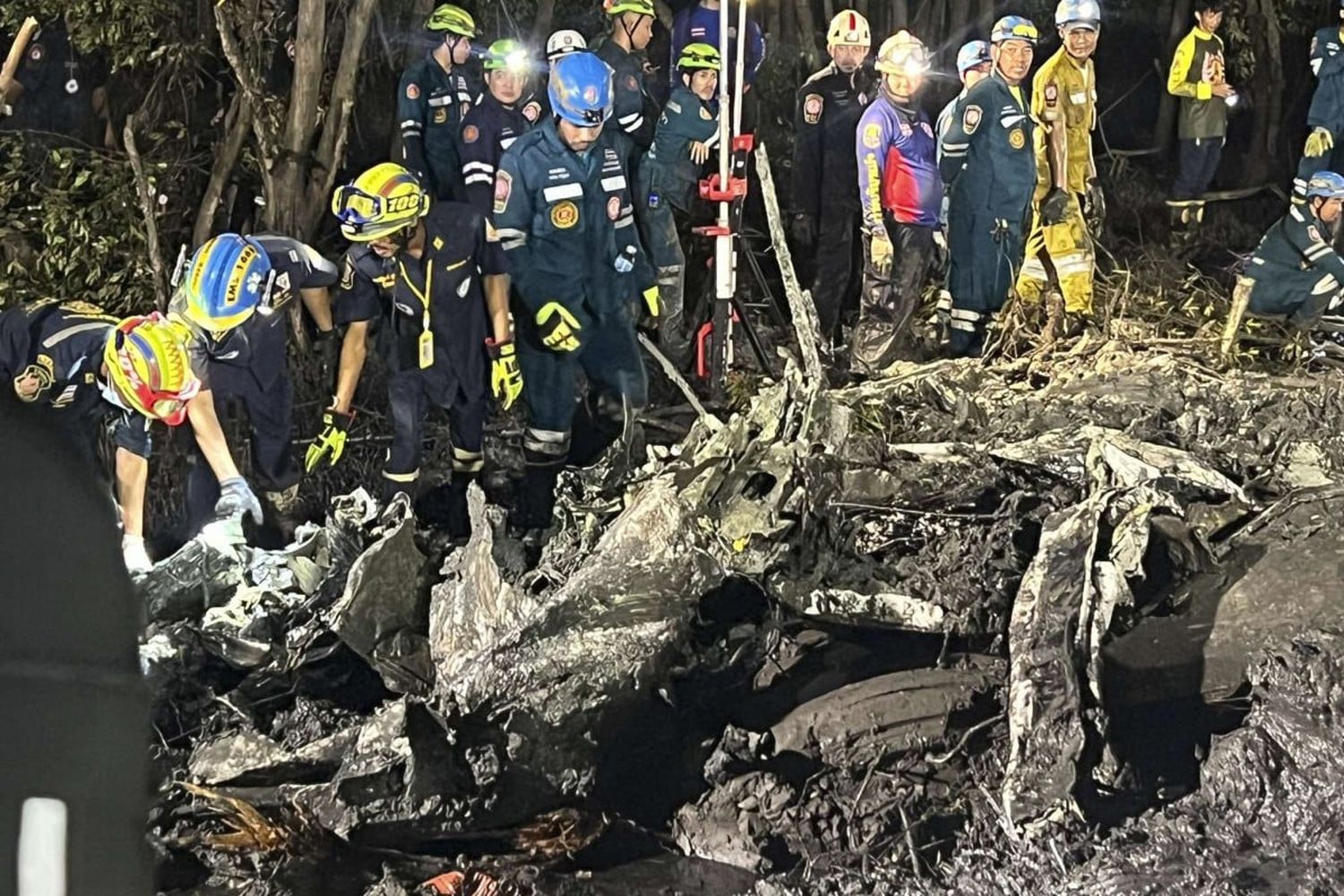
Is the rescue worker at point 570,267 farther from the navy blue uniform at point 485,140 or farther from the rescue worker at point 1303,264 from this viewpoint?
the rescue worker at point 1303,264

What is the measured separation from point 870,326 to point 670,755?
3.58 ft

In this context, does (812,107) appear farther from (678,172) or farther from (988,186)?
(988,186)

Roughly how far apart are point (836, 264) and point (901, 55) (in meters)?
0.48

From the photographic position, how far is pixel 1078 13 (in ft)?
9.54

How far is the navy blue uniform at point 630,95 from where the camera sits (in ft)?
8.72

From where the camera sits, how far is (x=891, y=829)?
7.84ft

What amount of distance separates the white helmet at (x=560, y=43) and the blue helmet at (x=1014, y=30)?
3.18ft

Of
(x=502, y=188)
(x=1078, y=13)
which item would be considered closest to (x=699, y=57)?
(x=502, y=188)

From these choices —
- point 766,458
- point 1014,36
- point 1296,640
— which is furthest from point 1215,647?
point 1014,36

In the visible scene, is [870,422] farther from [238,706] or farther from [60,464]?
[60,464]

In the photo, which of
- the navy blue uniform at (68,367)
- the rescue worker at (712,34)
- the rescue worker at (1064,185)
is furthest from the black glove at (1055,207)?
the navy blue uniform at (68,367)

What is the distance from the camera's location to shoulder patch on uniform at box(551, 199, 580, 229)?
268cm

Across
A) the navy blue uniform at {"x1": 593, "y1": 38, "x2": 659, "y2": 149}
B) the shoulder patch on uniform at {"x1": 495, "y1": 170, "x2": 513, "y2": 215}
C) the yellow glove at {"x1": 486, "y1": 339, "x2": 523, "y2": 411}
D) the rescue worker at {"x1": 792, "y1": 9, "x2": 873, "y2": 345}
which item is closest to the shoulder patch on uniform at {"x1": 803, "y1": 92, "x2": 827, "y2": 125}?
the rescue worker at {"x1": 792, "y1": 9, "x2": 873, "y2": 345}

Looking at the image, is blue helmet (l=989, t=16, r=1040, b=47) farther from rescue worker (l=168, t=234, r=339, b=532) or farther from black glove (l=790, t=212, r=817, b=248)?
rescue worker (l=168, t=234, r=339, b=532)
